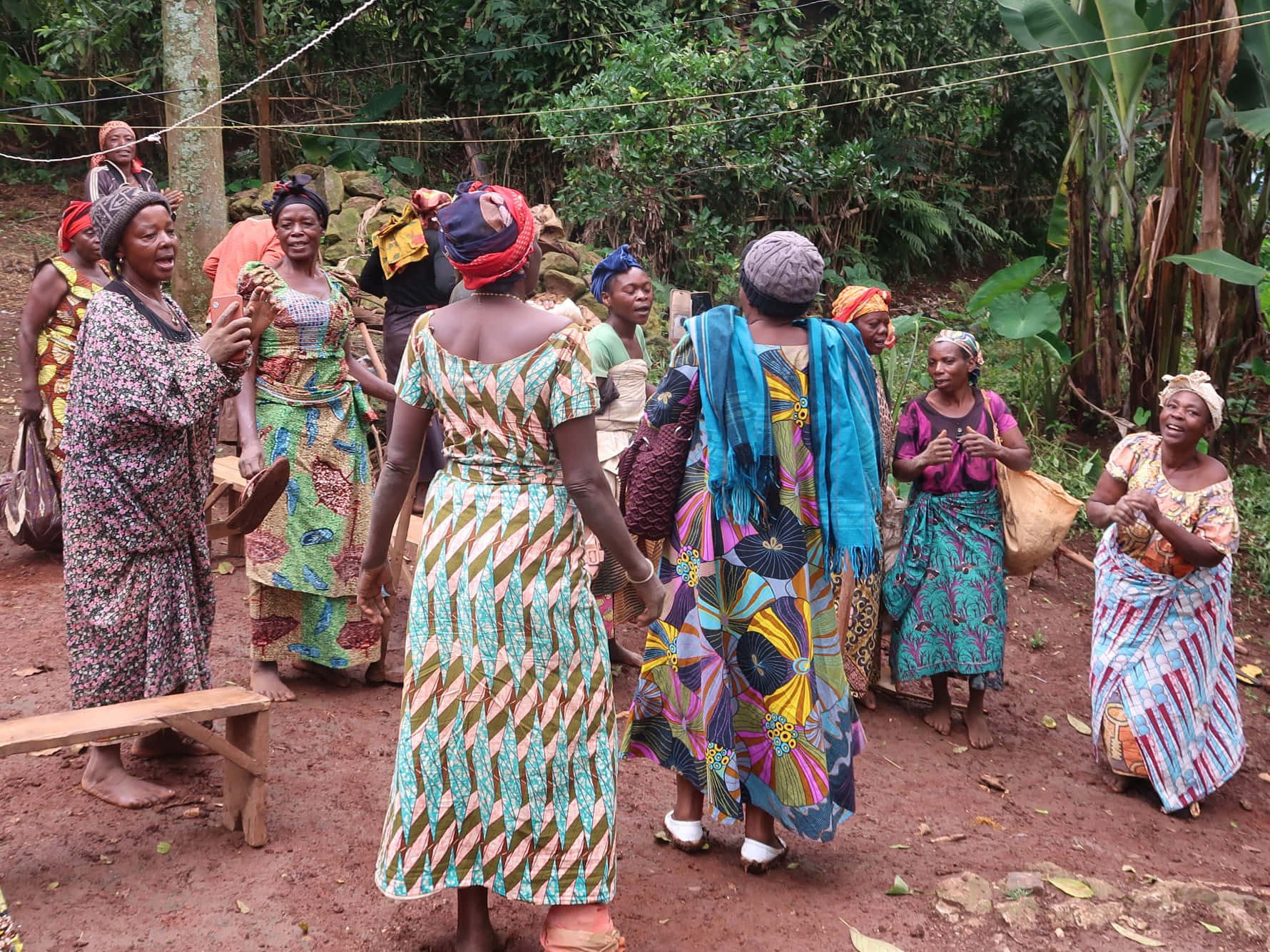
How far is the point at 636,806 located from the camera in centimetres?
423

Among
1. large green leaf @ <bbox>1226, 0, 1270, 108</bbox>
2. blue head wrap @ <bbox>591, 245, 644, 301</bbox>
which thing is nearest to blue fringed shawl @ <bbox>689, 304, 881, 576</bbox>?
blue head wrap @ <bbox>591, 245, 644, 301</bbox>

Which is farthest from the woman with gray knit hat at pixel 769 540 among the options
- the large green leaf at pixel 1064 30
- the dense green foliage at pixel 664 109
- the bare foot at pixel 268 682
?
the dense green foliage at pixel 664 109

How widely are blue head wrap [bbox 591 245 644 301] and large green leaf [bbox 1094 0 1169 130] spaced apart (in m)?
4.59

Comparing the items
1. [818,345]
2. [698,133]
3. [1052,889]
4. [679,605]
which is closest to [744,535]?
[679,605]

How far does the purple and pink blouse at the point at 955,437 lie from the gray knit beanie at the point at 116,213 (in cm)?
323

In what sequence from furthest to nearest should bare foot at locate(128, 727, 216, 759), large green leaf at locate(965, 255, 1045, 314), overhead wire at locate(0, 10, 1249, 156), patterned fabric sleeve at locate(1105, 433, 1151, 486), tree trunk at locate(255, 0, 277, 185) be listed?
1. tree trunk at locate(255, 0, 277, 185)
2. large green leaf at locate(965, 255, 1045, 314)
3. overhead wire at locate(0, 10, 1249, 156)
4. patterned fabric sleeve at locate(1105, 433, 1151, 486)
5. bare foot at locate(128, 727, 216, 759)

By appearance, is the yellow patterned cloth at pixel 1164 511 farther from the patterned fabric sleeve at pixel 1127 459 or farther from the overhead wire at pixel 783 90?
the overhead wire at pixel 783 90

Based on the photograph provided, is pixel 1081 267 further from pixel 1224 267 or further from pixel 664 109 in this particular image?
pixel 664 109

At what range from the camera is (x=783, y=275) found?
136 inches

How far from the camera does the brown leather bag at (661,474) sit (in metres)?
3.66

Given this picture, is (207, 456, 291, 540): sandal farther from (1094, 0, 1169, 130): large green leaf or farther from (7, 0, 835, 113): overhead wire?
(7, 0, 835, 113): overhead wire

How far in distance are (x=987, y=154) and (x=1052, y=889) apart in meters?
11.5

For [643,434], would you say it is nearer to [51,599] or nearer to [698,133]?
[51,599]

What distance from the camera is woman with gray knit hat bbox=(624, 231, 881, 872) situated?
3.52 m
